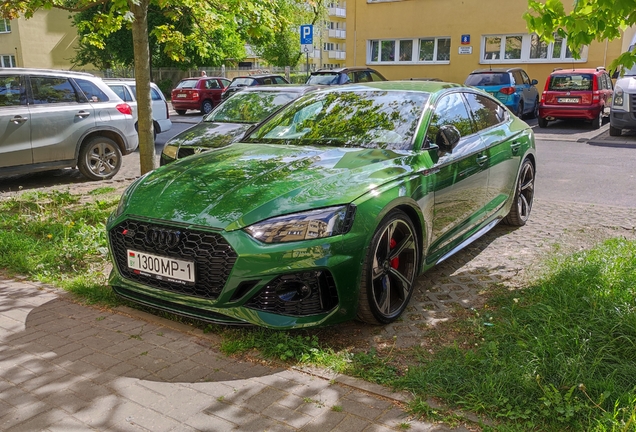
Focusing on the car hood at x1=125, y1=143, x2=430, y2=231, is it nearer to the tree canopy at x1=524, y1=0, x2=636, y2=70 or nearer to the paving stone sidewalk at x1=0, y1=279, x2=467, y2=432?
the paving stone sidewalk at x1=0, y1=279, x2=467, y2=432

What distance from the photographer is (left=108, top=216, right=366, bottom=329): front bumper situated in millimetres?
3598

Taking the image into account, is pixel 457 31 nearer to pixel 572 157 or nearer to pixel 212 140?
pixel 572 157

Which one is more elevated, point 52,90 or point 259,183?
point 52,90

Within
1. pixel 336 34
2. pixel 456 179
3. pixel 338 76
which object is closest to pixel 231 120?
pixel 456 179

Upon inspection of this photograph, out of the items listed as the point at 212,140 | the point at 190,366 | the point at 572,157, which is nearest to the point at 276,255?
the point at 190,366

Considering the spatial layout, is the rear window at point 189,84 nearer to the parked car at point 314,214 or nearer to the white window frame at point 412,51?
the white window frame at point 412,51

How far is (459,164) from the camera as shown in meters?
5.00

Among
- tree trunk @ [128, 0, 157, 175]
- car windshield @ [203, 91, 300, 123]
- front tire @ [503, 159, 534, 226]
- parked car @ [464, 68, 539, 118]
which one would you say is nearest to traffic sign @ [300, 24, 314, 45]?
parked car @ [464, 68, 539, 118]

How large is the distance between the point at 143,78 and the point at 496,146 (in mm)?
4303

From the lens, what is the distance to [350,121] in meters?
5.01

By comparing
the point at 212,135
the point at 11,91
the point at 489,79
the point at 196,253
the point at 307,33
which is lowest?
the point at 196,253

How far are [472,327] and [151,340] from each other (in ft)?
7.06

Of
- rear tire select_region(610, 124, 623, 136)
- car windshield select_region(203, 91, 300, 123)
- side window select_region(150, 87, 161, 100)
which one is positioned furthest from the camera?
rear tire select_region(610, 124, 623, 136)

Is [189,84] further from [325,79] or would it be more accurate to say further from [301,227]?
[301,227]
